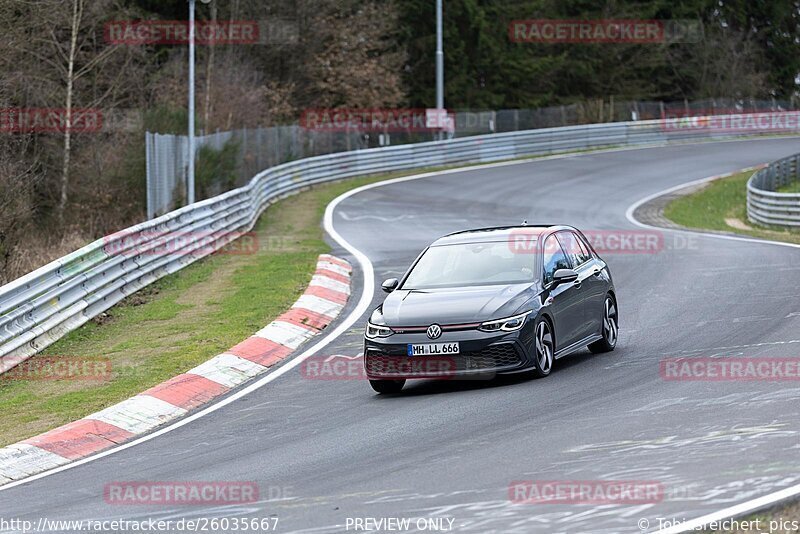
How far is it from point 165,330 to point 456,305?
19.2 ft

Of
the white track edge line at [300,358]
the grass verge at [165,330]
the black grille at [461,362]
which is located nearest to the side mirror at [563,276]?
the black grille at [461,362]

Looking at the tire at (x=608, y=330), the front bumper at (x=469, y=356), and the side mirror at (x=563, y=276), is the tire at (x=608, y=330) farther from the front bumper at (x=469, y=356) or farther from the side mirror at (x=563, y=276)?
the front bumper at (x=469, y=356)

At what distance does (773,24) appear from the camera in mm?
85312

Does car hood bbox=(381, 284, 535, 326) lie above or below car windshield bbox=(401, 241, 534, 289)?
below

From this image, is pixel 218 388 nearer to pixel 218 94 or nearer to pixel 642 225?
pixel 642 225

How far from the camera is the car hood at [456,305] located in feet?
38.2

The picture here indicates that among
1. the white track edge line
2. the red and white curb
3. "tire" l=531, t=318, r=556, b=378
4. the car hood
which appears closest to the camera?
the white track edge line

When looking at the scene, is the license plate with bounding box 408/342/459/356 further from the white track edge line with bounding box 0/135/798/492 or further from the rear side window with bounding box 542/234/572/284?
the white track edge line with bounding box 0/135/798/492

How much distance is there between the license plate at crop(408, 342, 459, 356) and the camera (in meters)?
11.5

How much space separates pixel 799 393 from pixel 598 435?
6.75 ft

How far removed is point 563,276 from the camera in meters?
12.5

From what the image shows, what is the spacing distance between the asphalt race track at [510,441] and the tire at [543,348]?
183 millimetres

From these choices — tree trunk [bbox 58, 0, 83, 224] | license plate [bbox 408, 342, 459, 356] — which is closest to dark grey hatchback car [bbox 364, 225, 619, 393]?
license plate [bbox 408, 342, 459, 356]

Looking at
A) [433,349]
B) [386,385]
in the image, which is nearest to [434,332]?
[433,349]
